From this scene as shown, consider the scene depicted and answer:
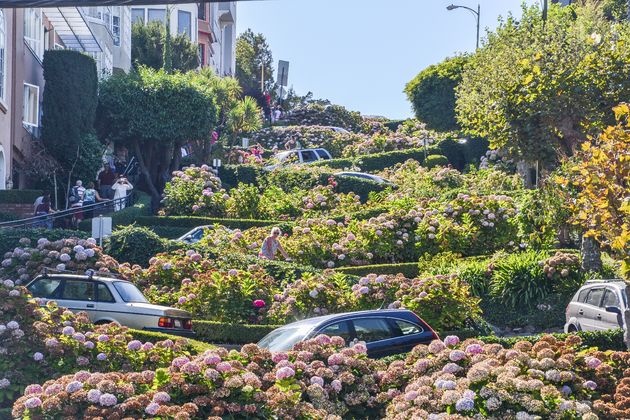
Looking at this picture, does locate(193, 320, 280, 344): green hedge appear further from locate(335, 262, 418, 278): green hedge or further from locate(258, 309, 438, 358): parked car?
locate(335, 262, 418, 278): green hedge

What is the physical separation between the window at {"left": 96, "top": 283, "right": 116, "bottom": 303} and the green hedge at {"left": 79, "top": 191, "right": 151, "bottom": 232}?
1247 cm

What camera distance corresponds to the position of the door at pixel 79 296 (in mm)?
20188

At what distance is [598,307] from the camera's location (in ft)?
68.4

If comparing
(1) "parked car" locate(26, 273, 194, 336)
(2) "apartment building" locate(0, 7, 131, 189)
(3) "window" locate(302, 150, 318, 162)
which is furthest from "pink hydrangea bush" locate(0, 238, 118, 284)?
(3) "window" locate(302, 150, 318, 162)

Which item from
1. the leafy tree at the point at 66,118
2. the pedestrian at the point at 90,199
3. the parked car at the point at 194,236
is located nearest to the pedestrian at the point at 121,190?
the pedestrian at the point at 90,199

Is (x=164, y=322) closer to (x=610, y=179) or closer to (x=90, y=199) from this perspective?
(x=610, y=179)

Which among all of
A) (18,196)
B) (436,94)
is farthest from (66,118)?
(436,94)

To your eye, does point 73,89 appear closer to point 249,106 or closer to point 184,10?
point 249,106

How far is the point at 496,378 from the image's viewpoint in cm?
1242

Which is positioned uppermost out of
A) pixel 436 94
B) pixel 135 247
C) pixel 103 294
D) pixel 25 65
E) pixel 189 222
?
pixel 436 94

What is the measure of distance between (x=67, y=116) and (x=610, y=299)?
2313 cm

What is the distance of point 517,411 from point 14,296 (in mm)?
6708

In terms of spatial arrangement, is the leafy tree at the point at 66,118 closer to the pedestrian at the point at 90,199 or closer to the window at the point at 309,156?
the pedestrian at the point at 90,199

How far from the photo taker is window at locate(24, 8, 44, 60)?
38.6 meters
